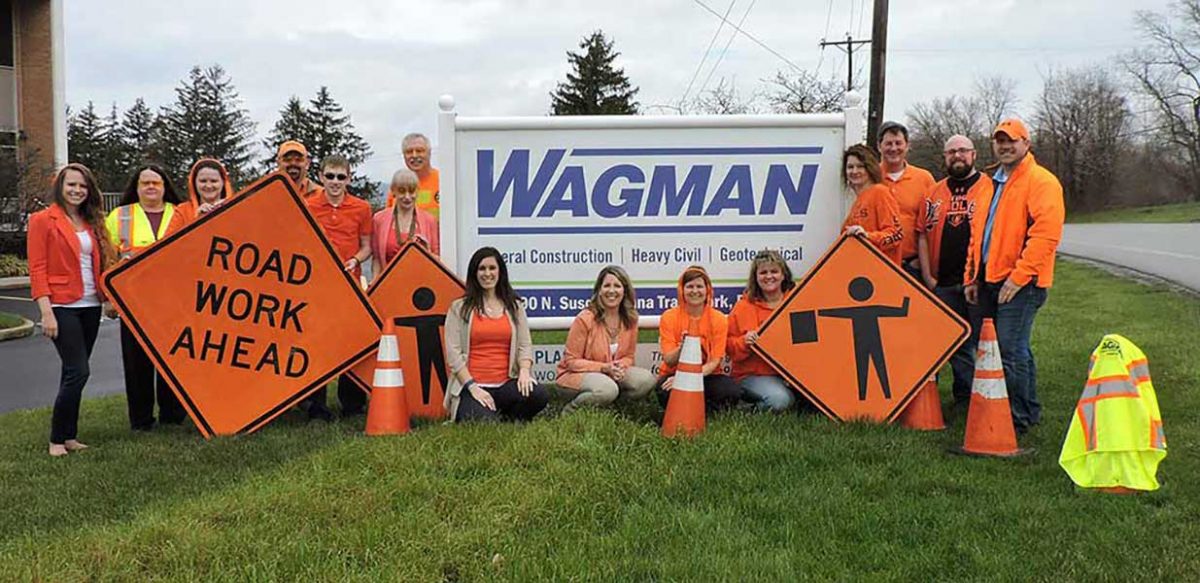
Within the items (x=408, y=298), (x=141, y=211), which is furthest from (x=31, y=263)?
(x=408, y=298)

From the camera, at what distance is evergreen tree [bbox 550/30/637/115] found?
5444cm

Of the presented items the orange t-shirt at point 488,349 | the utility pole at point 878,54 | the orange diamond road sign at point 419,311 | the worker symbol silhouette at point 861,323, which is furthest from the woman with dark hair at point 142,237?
the utility pole at point 878,54

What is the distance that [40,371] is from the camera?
1013 cm

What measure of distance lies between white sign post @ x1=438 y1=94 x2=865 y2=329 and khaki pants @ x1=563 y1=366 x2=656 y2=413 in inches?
33.4

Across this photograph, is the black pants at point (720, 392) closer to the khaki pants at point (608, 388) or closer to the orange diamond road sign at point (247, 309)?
the khaki pants at point (608, 388)

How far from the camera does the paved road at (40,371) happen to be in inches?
340

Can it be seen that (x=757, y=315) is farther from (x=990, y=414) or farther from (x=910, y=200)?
(x=990, y=414)

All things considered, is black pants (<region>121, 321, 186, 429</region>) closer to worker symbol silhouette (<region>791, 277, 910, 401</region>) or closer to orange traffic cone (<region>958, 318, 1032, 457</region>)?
worker symbol silhouette (<region>791, 277, 910, 401</region>)

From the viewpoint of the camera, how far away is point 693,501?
14.6 feet

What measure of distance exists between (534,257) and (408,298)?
3.25 feet

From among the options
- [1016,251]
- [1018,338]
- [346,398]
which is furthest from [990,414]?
[346,398]

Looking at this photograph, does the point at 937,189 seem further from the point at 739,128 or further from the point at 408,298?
the point at 408,298

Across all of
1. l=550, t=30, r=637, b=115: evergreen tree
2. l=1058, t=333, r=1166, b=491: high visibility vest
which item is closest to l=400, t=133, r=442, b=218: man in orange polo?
l=1058, t=333, r=1166, b=491: high visibility vest

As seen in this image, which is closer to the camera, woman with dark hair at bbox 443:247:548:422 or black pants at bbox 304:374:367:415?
woman with dark hair at bbox 443:247:548:422
